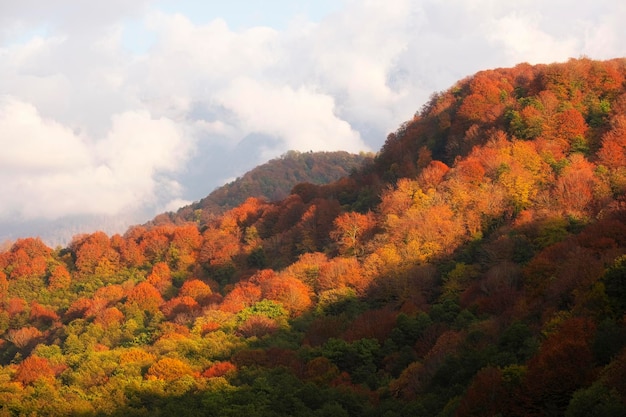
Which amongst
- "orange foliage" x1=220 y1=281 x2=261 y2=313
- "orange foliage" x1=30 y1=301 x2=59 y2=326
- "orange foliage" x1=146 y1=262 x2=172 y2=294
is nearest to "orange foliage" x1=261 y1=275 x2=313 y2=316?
"orange foliage" x1=220 y1=281 x2=261 y2=313

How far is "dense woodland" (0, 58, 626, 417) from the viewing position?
39750 millimetres

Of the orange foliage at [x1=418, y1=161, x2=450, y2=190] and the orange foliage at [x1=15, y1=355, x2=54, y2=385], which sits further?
the orange foliage at [x1=418, y1=161, x2=450, y2=190]

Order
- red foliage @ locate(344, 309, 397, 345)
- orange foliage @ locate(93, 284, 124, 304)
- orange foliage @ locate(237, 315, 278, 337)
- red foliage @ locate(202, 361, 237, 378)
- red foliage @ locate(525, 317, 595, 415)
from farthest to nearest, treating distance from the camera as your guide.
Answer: orange foliage @ locate(93, 284, 124, 304)
orange foliage @ locate(237, 315, 278, 337)
red foliage @ locate(344, 309, 397, 345)
red foliage @ locate(202, 361, 237, 378)
red foliage @ locate(525, 317, 595, 415)

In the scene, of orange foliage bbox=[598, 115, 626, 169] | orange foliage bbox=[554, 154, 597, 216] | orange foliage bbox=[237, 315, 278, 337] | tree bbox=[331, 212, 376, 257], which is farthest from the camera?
tree bbox=[331, 212, 376, 257]

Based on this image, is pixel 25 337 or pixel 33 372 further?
pixel 25 337

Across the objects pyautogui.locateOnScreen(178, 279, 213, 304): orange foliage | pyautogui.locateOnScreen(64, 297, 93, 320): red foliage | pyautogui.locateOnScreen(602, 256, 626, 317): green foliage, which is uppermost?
pyautogui.locateOnScreen(64, 297, 93, 320): red foliage

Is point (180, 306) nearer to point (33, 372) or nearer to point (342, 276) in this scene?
point (342, 276)

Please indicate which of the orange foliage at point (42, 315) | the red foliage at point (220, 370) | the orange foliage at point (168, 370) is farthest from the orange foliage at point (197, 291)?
the red foliage at point (220, 370)

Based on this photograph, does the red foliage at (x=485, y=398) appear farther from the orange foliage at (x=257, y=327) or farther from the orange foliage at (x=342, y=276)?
the orange foliage at (x=342, y=276)

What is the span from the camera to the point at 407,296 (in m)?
64.9

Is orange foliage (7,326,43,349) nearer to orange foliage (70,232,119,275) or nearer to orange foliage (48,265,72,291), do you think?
orange foliage (48,265,72,291)

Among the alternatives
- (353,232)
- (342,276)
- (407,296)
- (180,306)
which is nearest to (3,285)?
(180,306)

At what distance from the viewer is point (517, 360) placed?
38719mm

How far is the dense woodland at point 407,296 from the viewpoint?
3975cm
